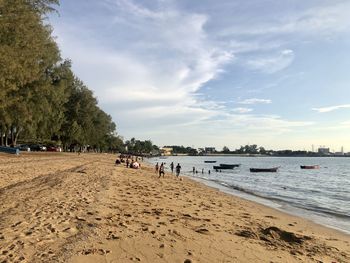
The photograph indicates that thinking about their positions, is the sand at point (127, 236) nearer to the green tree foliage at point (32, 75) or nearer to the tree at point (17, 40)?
the tree at point (17, 40)

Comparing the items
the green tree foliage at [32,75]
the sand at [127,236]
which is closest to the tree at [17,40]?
the green tree foliage at [32,75]

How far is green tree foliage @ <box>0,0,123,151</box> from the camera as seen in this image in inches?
1009

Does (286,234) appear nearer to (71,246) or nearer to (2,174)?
(71,246)

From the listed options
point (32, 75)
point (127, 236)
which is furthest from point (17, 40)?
point (127, 236)

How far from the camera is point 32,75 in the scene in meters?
33.5

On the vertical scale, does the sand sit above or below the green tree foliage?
below

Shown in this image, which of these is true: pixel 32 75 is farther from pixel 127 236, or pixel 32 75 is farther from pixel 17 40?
pixel 127 236

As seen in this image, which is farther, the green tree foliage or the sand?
the green tree foliage

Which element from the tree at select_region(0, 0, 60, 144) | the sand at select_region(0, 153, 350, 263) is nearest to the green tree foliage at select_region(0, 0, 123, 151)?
the tree at select_region(0, 0, 60, 144)

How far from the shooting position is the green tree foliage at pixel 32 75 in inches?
1009

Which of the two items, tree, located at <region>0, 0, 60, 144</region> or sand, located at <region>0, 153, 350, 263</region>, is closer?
sand, located at <region>0, 153, 350, 263</region>

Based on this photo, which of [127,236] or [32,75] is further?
[32,75]

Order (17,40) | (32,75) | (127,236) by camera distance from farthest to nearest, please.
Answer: (32,75)
(17,40)
(127,236)

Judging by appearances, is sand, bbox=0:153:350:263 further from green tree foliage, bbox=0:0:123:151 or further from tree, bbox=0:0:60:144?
green tree foliage, bbox=0:0:123:151
